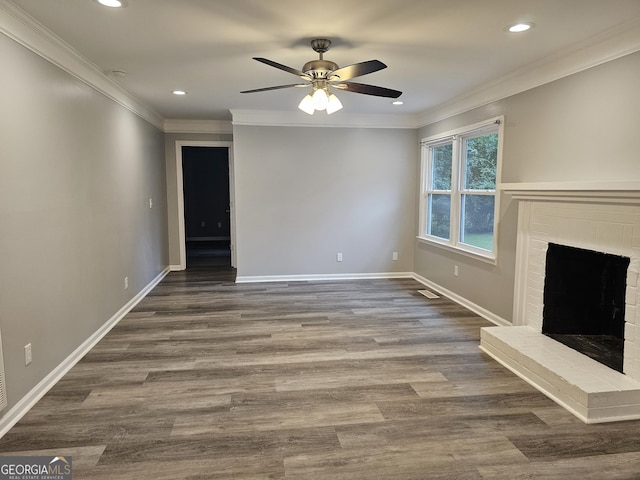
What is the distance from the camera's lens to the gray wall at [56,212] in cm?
233

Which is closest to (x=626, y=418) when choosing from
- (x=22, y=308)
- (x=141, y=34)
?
(x=22, y=308)

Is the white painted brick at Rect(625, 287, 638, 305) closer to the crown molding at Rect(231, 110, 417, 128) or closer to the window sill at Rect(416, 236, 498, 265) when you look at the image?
the window sill at Rect(416, 236, 498, 265)

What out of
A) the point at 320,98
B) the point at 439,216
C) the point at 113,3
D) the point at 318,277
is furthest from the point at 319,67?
the point at 318,277

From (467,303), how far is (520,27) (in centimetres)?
298

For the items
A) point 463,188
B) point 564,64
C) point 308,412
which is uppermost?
point 564,64

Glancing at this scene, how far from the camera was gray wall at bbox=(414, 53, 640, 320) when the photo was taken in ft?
8.87

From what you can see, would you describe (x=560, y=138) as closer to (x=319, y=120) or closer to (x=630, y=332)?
(x=630, y=332)

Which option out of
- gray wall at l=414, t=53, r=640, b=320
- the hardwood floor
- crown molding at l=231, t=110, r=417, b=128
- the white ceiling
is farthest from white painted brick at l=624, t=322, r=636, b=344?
crown molding at l=231, t=110, r=417, b=128

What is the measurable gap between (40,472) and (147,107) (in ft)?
14.7

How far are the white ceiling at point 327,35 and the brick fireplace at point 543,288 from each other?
1.07 meters

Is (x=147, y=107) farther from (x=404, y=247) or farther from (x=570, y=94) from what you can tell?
(x=570, y=94)

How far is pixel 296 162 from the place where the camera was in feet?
19.0

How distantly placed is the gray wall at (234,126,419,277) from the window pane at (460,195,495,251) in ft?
4.27

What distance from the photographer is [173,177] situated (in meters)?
6.60
